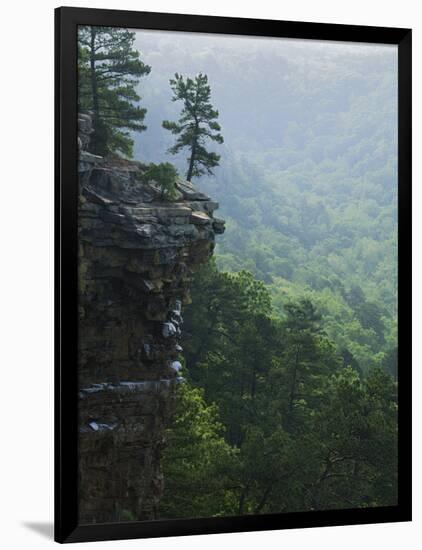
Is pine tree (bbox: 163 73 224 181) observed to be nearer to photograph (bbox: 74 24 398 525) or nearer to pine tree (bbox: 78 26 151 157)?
photograph (bbox: 74 24 398 525)

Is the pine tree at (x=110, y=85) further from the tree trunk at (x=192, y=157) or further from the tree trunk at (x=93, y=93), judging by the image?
the tree trunk at (x=192, y=157)

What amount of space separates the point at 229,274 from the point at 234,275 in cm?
3

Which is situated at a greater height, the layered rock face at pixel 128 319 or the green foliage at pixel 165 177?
the green foliage at pixel 165 177

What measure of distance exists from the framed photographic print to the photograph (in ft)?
0.04

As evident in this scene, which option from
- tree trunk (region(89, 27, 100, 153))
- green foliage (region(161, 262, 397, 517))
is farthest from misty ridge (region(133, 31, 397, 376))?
tree trunk (region(89, 27, 100, 153))

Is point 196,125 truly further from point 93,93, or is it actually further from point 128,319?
point 128,319

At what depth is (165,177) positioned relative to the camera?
367 inches

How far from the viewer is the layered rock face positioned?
9031mm

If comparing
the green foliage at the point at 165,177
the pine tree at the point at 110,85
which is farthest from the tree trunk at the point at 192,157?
the pine tree at the point at 110,85

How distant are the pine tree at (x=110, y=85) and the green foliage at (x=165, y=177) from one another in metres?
0.20

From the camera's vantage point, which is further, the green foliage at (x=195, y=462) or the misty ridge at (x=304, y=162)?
the misty ridge at (x=304, y=162)

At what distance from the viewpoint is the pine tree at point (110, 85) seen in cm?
903

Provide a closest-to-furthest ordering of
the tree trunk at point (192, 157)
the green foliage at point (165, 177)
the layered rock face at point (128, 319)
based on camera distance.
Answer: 1. the layered rock face at point (128, 319)
2. the green foliage at point (165, 177)
3. the tree trunk at point (192, 157)
